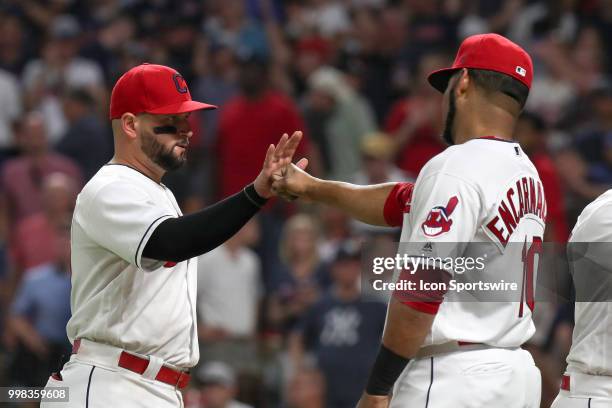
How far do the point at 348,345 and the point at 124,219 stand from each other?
408 cm

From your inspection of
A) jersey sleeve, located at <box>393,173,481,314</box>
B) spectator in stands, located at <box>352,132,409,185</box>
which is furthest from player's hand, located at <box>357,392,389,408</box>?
spectator in stands, located at <box>352,132,409,185</box>

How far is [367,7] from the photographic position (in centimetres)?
1285

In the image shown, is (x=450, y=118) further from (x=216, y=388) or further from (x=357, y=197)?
(x=216, y=388)

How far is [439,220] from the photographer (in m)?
4.17

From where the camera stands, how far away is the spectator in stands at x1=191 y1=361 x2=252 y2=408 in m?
8.20

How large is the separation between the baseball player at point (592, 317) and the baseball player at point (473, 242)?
12.3 inches

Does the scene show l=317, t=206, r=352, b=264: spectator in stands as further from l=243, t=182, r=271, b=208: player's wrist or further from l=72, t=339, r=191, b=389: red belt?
l=243, t=182, r=271, b=208: player's wrist

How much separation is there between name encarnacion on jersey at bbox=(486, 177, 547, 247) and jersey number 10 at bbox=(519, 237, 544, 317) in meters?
0.12

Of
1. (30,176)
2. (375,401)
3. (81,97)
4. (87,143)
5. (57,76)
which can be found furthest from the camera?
(57,76)

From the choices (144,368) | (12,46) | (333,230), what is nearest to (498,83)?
(144,368)

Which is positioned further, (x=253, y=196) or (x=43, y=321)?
(x=43, y=321)

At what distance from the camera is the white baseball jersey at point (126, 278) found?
14.9 feet

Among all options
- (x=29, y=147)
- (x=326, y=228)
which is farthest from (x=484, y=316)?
(x=29, y=147)

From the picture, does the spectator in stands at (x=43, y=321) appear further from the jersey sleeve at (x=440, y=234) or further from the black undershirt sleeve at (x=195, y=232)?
the jersey sleeve at (x=440, y=234)
